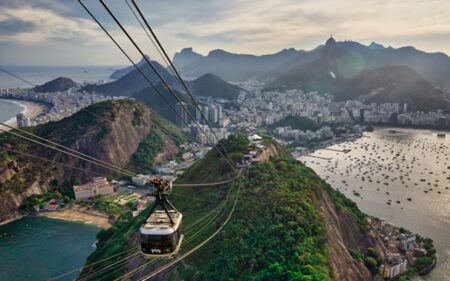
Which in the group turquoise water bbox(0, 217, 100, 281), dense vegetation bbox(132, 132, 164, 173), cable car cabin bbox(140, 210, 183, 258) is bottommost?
turquoise water bbox(0, 217, 100, 281)

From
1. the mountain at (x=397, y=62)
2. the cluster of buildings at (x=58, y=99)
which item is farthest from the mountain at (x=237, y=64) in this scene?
the cluster of buildings at (x=58, y=99)

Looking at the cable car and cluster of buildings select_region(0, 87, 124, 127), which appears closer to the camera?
the cable car

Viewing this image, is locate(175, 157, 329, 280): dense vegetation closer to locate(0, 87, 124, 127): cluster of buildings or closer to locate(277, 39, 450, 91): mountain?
locate(0, 87, 124, 127): cluster of buildings

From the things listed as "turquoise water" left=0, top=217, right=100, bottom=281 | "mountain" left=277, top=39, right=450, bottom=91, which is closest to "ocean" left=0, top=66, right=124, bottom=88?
"mountain" left=277, top=39, right=450, bottom=91

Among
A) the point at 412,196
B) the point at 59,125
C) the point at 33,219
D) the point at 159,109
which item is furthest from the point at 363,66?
the point at 33,219

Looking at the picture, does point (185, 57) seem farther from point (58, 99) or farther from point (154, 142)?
point (154, 142)

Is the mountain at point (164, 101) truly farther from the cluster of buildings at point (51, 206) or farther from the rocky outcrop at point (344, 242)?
the rocky outcrop at point (344, 242)

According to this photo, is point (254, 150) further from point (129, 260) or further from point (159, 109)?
point (159, 109)
